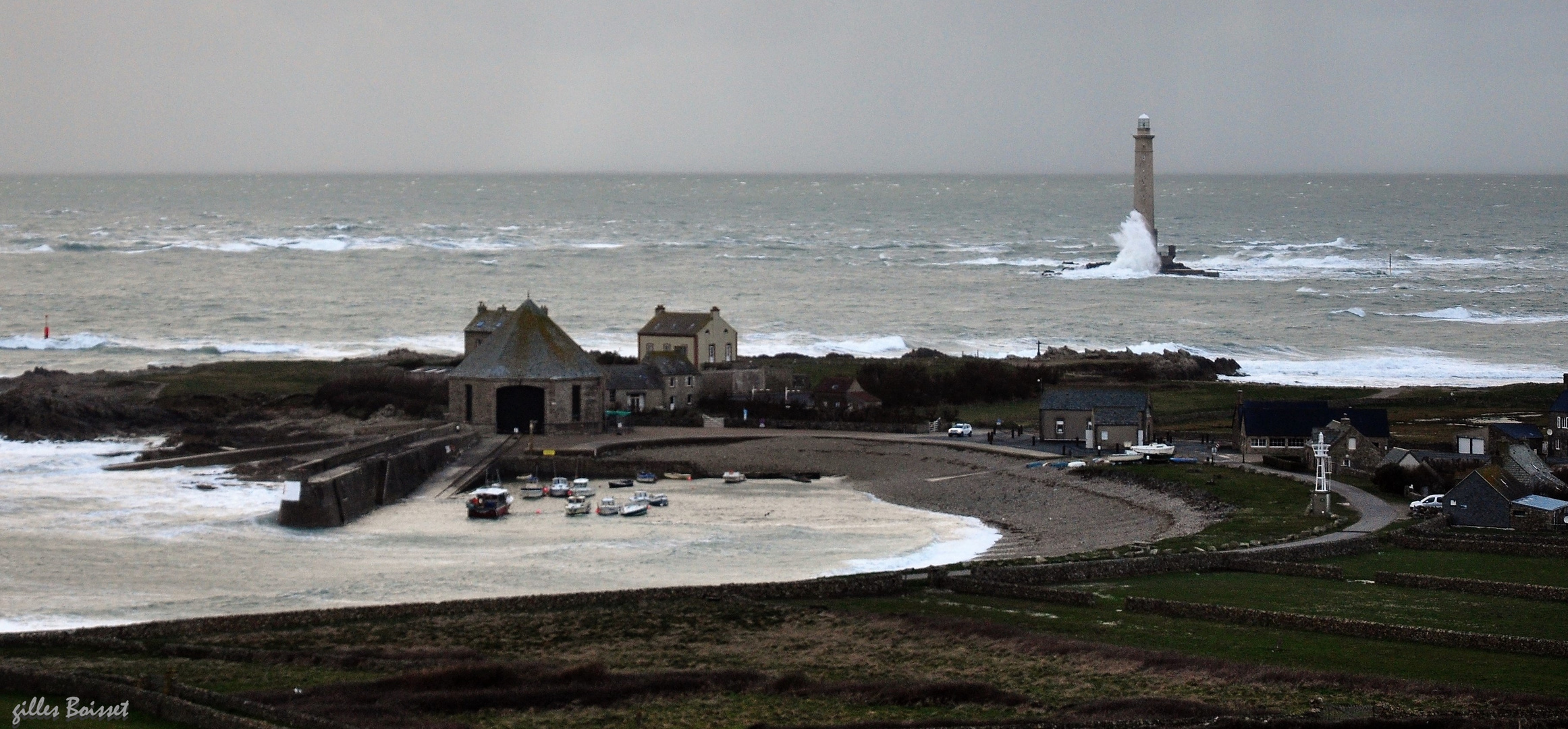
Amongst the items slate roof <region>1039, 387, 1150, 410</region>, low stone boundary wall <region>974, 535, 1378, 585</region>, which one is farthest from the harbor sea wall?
A: slate roof <region>1039, 387, 1150, 410</region>

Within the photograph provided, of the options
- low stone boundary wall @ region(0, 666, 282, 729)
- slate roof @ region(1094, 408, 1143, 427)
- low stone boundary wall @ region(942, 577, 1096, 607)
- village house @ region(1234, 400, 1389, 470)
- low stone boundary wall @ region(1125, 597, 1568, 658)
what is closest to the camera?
low stone boundary wall @ region(0, 666, 282, 729)

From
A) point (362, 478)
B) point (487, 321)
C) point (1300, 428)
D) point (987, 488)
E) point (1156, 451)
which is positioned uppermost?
point (487, 321)

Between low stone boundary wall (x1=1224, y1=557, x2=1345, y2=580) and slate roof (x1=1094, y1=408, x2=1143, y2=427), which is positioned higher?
slate roof (x1=1094, y1=408, x2=1143, y2=427)

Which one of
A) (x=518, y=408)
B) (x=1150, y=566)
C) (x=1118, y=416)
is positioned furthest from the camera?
(x=518, y=408)

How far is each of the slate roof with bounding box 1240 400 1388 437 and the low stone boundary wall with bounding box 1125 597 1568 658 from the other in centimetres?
A: 1939

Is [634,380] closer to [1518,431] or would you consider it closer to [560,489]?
[560,489]

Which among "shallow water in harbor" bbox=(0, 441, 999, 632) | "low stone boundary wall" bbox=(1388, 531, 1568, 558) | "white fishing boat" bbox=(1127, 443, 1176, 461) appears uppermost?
"white fishing boat" bbox=(1127, 443, 1176, 461)

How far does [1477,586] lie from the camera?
32031 mm

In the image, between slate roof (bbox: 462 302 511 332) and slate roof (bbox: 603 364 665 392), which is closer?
slate roof (bbox: 603 364 665 392)

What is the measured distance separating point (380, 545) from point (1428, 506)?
73.1 feet

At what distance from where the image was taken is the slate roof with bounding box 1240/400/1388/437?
48.7m

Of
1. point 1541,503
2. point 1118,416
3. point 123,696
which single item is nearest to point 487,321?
point 1118,416

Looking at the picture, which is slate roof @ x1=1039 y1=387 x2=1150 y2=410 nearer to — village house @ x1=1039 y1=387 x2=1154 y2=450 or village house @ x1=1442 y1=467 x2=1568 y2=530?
village house @ x1=1039 y1=387 x2=1154 y2=450

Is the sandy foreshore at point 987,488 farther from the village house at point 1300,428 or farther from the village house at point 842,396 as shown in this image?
the village house at point 1300,428
